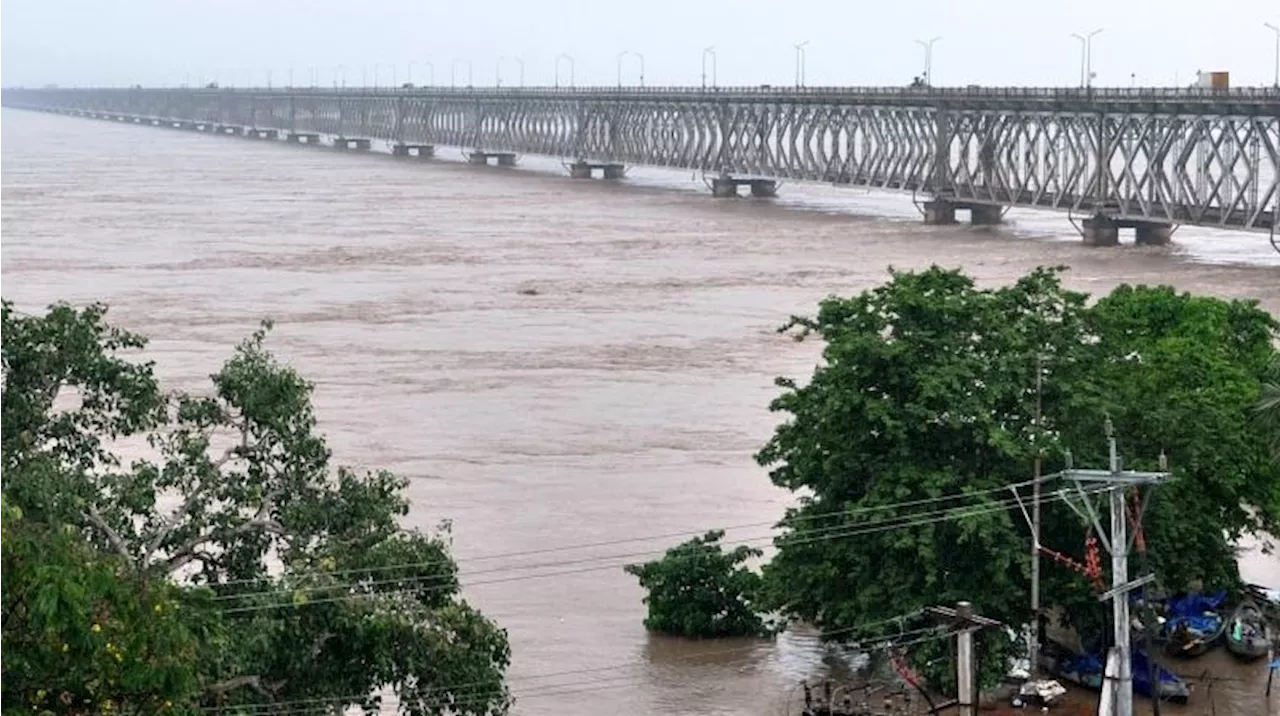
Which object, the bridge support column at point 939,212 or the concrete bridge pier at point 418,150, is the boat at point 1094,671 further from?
the concrete bridge pier at point 418,150

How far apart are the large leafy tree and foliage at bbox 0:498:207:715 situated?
5.23 feet

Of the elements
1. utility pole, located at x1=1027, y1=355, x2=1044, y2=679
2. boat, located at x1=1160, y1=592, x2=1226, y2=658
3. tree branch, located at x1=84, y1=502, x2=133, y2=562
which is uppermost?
tree branch, located at x1=84, y1=502, x2=133, y2=562

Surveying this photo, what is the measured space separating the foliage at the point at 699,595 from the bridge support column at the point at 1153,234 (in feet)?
179

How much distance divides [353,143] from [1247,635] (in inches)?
6949

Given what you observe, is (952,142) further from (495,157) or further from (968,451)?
(968,451)

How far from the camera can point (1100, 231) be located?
250 ft

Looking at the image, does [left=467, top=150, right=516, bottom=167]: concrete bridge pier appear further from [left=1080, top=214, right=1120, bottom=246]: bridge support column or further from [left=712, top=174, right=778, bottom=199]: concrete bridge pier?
[left=1080, top=214, right=1120, bottom=246]: bridge support column

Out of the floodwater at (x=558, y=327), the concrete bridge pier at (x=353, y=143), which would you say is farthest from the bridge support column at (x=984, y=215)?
the concrete bridge pier at (x=353, y=143)

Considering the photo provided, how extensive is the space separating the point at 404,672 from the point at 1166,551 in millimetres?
10305

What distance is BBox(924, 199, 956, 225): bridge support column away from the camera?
89.4m

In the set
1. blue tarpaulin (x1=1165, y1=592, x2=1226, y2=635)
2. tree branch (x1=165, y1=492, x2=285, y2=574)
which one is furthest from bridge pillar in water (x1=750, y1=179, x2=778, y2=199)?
tree branch (x1=165, y1=492, x2=285, y2=574)

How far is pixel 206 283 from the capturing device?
63.0 m

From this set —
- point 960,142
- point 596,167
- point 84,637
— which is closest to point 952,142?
point 960,142

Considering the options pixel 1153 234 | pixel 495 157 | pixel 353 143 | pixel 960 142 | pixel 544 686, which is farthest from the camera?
pixel 353 143
